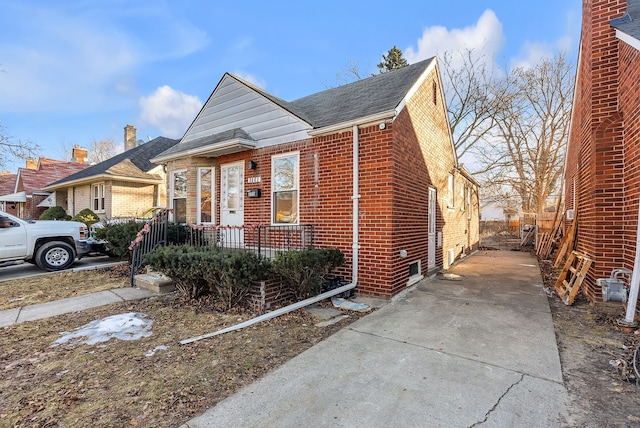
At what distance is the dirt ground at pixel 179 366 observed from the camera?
238cm

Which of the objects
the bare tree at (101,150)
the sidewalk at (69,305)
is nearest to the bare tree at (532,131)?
the sidewalk at (69,305)

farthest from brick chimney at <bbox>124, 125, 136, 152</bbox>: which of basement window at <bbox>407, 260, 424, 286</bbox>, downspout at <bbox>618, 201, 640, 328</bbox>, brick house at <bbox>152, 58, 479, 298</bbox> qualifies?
downspout at <bbox>618, 201, 640, 328</bbox>

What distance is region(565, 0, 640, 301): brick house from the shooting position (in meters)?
4.52

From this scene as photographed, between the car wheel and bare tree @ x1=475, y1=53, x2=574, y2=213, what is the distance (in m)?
23.2

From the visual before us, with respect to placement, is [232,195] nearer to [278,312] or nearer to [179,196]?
[179,196]

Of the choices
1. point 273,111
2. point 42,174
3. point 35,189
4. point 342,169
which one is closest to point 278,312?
point 342,169

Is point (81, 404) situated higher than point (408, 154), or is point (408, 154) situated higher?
point (408, 154)

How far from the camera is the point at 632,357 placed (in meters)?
3.13

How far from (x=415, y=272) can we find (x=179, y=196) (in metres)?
7.07

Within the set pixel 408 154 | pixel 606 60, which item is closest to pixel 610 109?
pixel 606 60

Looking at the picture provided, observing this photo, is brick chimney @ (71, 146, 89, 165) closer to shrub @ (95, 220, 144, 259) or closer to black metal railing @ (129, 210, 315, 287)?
shrub @ (95, 220, 144, 259)

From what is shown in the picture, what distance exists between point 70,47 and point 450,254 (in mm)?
13140

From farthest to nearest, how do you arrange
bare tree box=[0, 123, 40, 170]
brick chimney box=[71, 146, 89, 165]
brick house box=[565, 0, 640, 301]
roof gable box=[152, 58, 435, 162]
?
brick chimney box=[71, 146, 89, 165], bare tree box=[0, 123, 40, 170], roof gable box=[152, 58, 435, 162], brick house box=[565, 0, 640, 301]

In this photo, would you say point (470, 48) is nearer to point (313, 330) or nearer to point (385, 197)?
point (385, 197)
